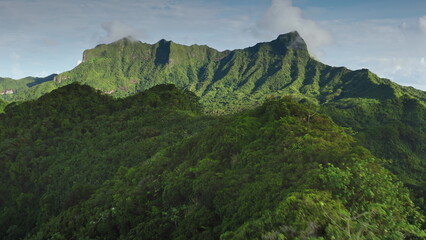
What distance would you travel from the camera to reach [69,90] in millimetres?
49938

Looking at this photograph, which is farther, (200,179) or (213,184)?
(200,179)

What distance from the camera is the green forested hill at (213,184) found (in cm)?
809

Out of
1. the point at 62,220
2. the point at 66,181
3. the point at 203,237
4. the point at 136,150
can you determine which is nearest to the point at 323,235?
the point at 203,237

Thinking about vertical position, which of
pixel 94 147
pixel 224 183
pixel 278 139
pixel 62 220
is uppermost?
pixel 278 139

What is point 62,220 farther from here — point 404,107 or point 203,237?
point 404,107

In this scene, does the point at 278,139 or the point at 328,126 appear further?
the point at 328,126

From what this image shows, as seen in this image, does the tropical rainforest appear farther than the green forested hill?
Yes

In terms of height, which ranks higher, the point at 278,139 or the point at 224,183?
the point at 278,139

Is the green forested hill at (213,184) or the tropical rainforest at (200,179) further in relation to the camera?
the tropical rainforest at (200,179)

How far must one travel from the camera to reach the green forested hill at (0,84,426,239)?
26.6 ft

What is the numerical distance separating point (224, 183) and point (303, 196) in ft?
15.3

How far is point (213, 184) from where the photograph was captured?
12891mm

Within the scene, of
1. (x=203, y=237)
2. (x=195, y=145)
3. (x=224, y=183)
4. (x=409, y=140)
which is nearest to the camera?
(x=203, y=237)

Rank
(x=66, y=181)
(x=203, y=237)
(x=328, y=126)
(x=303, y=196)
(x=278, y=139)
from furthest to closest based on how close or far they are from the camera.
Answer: (x=66, y=181) < (x=328, y=126) < (x=278, y=139) < (x=203, y=237) < (x=303, y=196)
